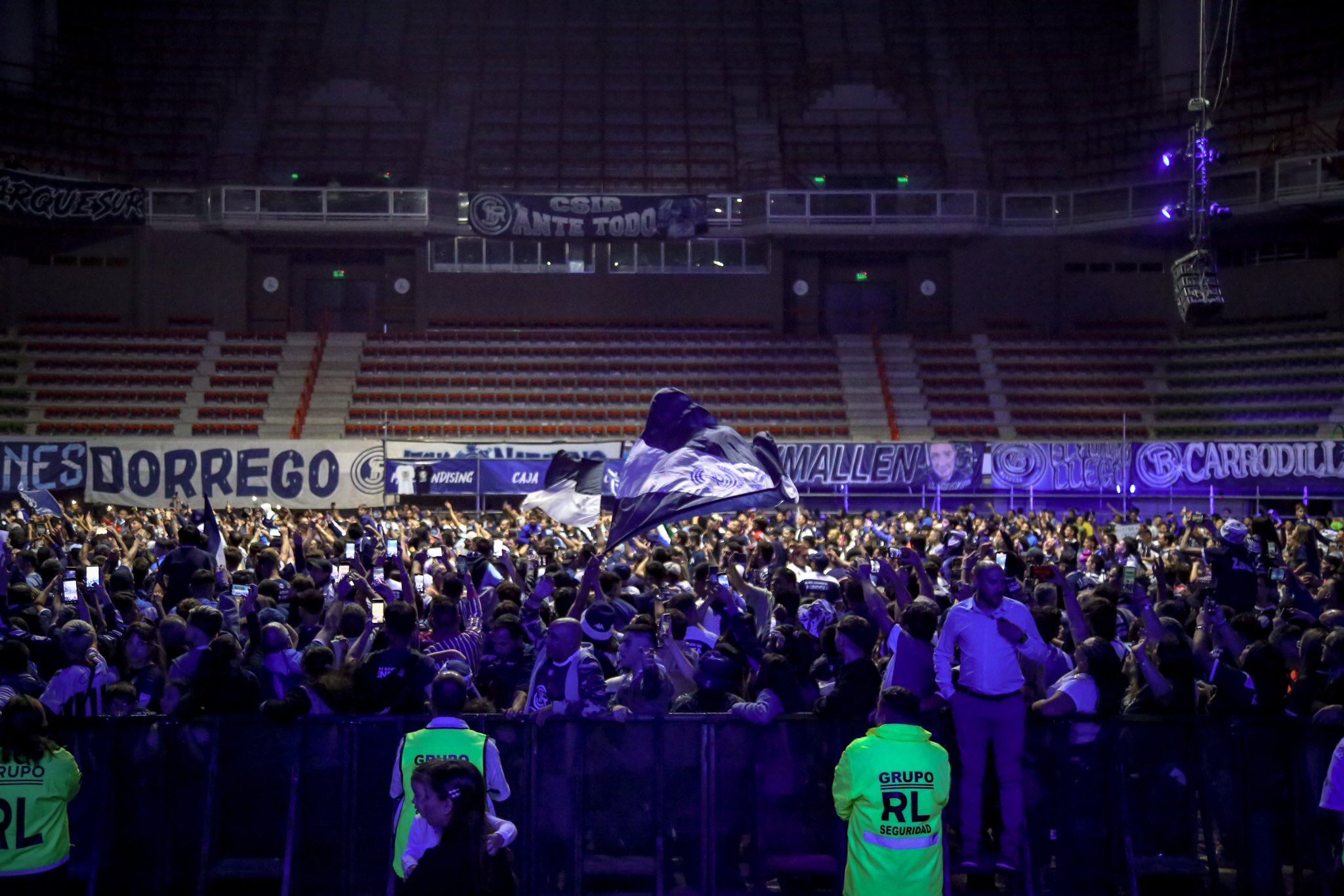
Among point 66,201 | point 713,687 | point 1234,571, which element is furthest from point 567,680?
point 66,201

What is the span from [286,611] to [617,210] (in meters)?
27.5

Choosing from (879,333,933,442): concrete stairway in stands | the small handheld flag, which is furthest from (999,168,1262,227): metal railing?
the small handheld flag

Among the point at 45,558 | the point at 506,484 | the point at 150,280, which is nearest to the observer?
the point at 45,558

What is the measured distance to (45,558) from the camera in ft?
44.1

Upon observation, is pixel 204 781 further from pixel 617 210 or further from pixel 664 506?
pixel 617 210

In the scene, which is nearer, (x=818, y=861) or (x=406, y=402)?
(x=818, y=861)

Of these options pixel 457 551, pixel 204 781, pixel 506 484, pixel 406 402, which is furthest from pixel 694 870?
pixel 406 402

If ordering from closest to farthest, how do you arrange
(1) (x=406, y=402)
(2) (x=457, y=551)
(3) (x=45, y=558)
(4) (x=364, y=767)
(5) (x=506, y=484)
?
1. (4) (x=364, y=767)
2. (3) (x=45, y=558)
3. (2) (x=457, y=551)
4. (5) (x=506, y=484)
5. (1) (x=406, y=402)

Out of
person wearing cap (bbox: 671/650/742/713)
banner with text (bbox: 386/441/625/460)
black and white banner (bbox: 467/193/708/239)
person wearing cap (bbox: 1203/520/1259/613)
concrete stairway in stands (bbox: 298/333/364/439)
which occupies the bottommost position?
person wearing cap (bbox: 671/650/742/713)

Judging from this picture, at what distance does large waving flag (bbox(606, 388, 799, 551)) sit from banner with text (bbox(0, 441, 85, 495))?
21821 mm

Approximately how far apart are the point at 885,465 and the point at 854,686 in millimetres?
22854

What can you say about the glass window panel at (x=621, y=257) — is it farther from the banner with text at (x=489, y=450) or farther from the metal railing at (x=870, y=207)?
the banner with text at (x=489, y=450)

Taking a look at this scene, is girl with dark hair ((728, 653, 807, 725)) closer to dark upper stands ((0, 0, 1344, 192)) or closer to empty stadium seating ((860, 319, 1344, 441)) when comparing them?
empty stadium seating ((860, 319, 1344, 441))

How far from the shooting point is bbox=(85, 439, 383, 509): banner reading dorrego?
2955 centimetres
